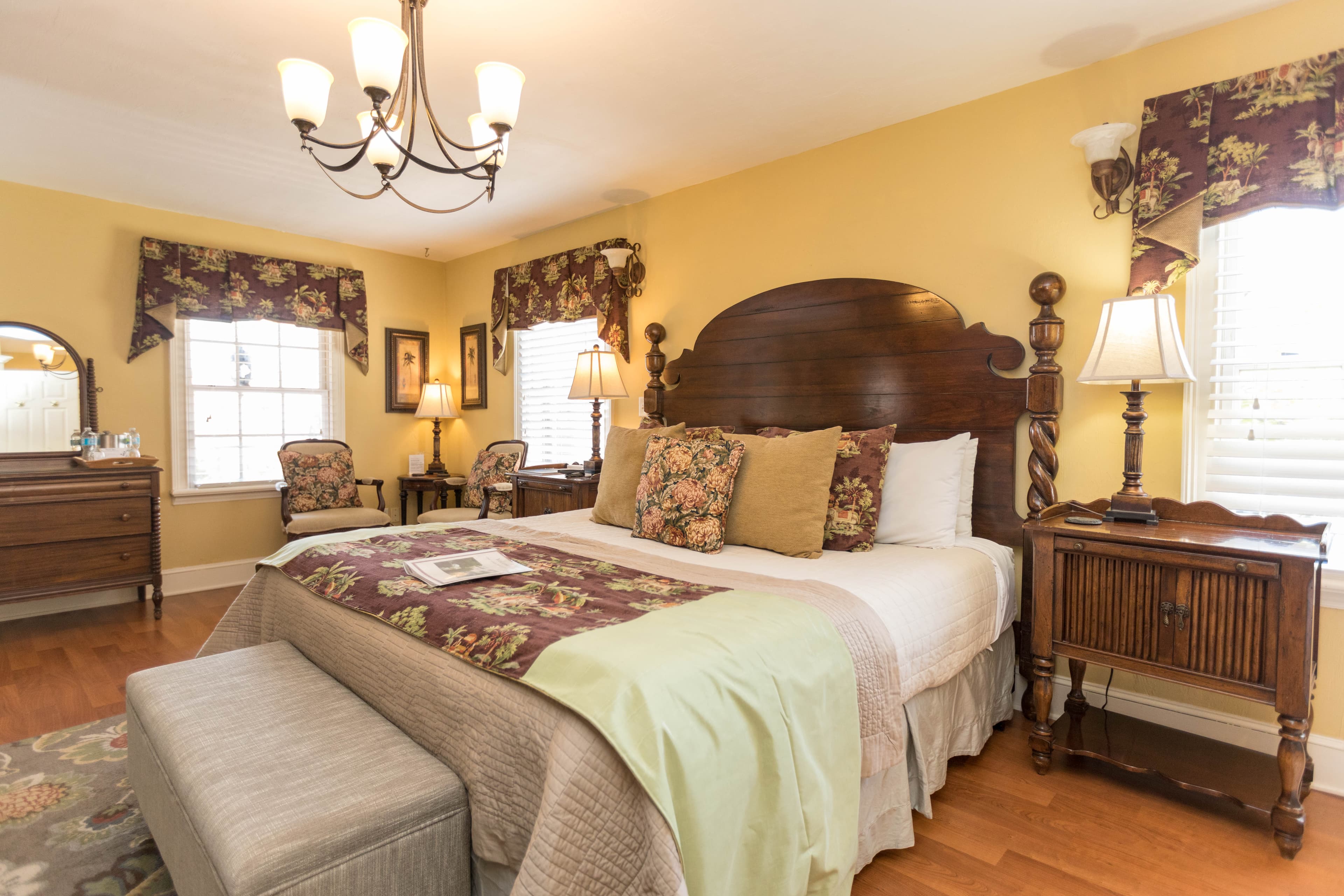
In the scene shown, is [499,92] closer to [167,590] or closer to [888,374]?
[888,374]

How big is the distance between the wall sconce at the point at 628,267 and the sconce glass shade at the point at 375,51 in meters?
2.37

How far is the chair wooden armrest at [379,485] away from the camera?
488 centimetres

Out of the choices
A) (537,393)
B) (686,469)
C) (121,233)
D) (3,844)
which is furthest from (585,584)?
(121,233)

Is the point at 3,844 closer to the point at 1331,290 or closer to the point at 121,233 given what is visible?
the point at 121,233

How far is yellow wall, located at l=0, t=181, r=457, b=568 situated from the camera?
3898 millimetres

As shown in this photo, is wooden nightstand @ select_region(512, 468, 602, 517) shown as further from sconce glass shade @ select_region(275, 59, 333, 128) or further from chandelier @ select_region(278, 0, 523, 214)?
sconce glass shade @ select_region(275, 59, 333, 128)

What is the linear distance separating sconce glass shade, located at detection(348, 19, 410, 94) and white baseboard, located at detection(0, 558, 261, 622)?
3751 mm

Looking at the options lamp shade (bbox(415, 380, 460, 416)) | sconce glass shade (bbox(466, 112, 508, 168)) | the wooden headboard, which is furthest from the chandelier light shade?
lamp shade (bbox(415, 380, 460, 416))

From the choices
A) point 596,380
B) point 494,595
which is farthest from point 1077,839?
point 596,380

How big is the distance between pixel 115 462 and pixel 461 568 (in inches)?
126

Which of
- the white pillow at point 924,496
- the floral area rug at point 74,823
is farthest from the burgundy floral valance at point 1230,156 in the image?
the floral area rug at point 74,823

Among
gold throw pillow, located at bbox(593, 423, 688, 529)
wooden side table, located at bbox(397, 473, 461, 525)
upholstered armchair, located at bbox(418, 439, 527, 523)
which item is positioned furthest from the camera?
wooden side table, located at bbox(397, 473, 461, 525)

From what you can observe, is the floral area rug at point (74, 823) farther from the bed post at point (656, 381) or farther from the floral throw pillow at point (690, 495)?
the bed post at point (656, 381)

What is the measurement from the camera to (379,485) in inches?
193
